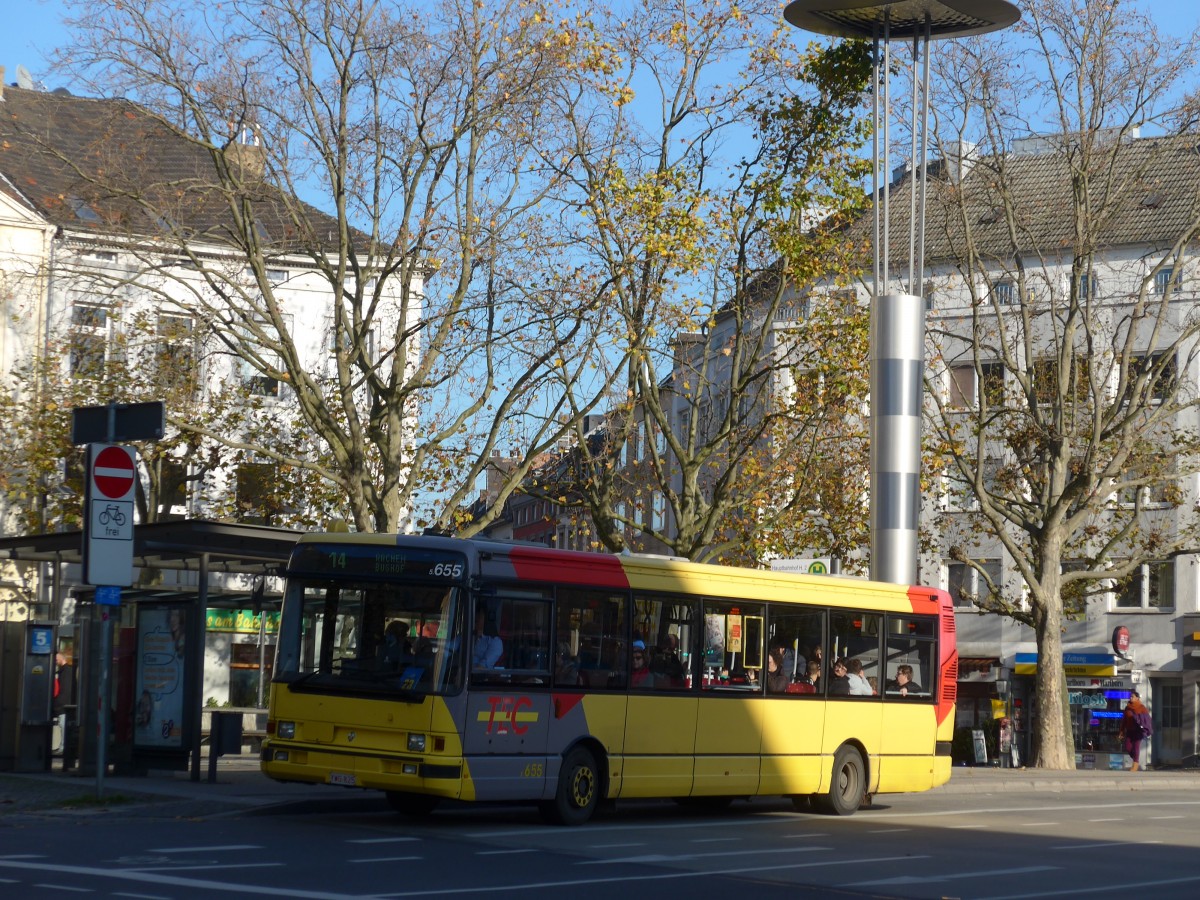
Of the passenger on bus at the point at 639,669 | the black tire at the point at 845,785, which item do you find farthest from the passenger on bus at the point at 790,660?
the passenger on bus at the point at 639,669

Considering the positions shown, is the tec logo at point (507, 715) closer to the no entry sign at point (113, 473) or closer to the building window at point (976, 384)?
the no entry sign at point (113, 473)

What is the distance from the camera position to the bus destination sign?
17.1 metres

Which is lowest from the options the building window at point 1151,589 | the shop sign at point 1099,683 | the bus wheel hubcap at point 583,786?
the bus wheel hubcap at point 583,786

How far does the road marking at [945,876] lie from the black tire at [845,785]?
598cm

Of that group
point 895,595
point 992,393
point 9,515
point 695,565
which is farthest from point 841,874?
point 9,515

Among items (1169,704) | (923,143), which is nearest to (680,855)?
(923,143)

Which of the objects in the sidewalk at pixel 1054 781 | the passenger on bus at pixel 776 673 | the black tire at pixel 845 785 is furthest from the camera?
the sidewalk at pixel 1054 781

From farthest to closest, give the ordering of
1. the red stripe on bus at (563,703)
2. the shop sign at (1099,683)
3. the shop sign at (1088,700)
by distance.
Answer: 1. the shop sign at (1099,683)
2. the shop sign at (1088,700)
3. the red stripe on bus at (563,703)

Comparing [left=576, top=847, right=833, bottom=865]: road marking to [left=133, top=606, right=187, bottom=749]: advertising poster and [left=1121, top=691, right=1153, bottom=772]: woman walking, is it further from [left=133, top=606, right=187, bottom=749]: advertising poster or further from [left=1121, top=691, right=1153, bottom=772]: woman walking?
[left=1121, top=691, right=1153, bottom=772]: woman walking

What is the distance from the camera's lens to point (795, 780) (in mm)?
20938

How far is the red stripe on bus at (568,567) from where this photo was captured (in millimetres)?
17750

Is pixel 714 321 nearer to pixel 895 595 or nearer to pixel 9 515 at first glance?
pixel 895 595

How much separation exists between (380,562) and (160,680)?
538 cm

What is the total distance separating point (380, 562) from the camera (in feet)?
56.7
